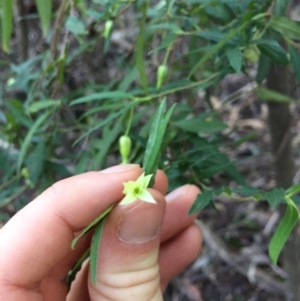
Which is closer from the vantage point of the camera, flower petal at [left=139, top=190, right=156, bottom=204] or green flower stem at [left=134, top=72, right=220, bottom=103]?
flower petal at [left=139, top=190, right=156, bottom=204]

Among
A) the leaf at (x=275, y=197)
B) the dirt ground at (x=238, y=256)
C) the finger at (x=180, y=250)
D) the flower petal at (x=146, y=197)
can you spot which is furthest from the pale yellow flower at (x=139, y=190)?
the dirt ground at (x=238, y=256)

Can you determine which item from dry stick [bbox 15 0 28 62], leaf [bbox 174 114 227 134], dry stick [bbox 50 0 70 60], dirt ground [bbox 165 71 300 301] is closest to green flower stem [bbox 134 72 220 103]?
leaf [bbox 174 114 227 134]

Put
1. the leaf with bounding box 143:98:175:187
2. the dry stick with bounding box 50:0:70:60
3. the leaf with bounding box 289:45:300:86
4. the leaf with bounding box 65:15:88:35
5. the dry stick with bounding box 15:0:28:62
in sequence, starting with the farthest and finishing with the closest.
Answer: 1. the dry stick with bounding box 15:0:28:62
2. the leaf with bounding box 65:15:88:35
3. the dry stick with bounding box 50:0:70:60
4. the leaf with bounding box 289:45:300:86
5. the leaf with bounding box 143:98:175:187

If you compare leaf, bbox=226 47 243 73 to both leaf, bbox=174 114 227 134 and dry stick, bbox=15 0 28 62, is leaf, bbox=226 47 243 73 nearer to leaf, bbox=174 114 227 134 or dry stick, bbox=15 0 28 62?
leaf, bbox=174 114 227 134

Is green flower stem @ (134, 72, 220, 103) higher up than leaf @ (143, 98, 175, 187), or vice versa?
leaf @ (143, 98, 175, 187)

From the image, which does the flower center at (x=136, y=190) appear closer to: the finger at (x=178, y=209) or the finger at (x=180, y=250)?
the finger at (x=178, y=209)

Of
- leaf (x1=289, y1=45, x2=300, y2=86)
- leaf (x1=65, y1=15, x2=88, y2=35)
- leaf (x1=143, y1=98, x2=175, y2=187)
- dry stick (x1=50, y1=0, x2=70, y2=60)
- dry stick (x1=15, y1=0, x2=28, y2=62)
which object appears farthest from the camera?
dry stick (x1=15, y1=0, x2=28, y2=62)
